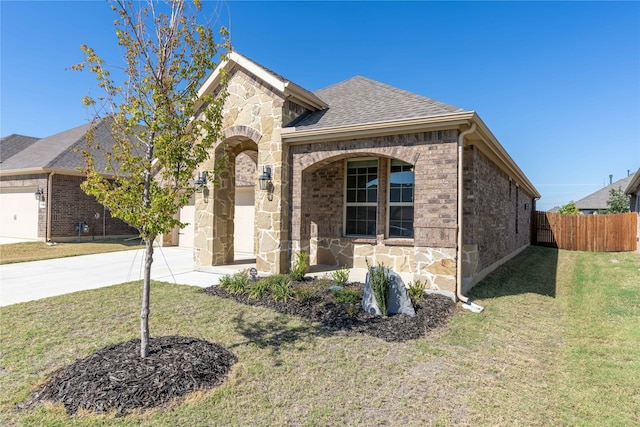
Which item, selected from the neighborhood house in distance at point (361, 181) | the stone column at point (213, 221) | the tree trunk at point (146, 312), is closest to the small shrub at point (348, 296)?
the neighborhood house in distance at point (361, 181)

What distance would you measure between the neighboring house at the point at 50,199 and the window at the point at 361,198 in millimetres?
12249

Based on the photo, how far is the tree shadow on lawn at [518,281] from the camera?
727 centimetres

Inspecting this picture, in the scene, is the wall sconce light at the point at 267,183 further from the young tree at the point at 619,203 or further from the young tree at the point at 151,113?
the young tree at the point at 619,203

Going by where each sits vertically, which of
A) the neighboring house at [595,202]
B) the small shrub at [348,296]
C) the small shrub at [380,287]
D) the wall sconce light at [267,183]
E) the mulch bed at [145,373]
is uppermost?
the neighboring house at [595,202]

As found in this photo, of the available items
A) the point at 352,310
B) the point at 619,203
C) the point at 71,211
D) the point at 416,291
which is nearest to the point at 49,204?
the point at 71,211

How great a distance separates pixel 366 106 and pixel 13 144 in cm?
2283

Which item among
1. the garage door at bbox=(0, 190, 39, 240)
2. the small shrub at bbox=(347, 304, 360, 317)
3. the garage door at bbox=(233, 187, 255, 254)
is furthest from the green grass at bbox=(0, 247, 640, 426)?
the garage door at bbox=(0, 190, 39, 240)

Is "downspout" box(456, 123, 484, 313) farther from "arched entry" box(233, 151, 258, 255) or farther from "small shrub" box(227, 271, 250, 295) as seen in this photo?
"arched entry" box(233, 151, 258, 255)

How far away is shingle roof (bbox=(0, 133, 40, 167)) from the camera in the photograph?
18.6 meters

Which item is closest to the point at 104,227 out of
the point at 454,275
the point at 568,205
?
the point at 454,275

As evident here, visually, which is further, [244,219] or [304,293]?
[244,219]

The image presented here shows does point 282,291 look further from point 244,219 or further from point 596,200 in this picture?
point 596,200

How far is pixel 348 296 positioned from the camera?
19.7 ft

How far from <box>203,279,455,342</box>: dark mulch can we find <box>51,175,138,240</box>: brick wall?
13065 millimetres
